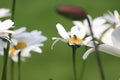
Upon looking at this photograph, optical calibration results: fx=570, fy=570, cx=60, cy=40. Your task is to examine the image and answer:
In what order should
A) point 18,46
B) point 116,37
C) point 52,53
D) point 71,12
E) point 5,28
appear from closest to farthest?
A: 1. point 71,12
2. point 116,37
3. point 5,28
4. point 18,46
5. point 52,53

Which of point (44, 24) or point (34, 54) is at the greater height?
point (44, 24)

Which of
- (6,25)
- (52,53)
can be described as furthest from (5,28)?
(52,53)

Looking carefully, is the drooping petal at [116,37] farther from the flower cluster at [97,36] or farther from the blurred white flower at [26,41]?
the blurred white flower at [26,41]

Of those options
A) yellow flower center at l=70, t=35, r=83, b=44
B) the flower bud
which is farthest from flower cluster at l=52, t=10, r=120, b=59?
the flower bud

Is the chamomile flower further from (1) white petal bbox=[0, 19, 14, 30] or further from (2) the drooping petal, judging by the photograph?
(2) the drooping petal

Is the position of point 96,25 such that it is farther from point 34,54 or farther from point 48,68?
point 34,54

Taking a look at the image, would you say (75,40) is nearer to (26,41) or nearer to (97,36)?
(26,41)

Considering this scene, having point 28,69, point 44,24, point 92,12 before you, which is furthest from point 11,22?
point 92,12

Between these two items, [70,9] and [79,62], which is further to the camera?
[79,62]
